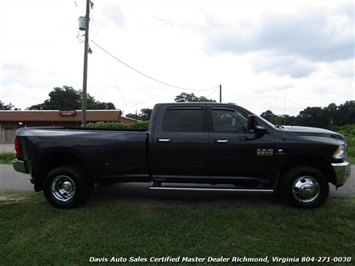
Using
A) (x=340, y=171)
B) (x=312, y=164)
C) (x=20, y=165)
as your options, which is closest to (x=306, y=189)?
(x=312, y=164)

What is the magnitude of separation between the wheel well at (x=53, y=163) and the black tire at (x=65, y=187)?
170 millimetres

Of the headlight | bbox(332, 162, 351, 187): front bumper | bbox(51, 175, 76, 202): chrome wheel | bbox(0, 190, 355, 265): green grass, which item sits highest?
the headlight

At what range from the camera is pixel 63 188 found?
4.90 metres

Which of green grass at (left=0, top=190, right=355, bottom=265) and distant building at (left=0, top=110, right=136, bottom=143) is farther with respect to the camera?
distant building at (left=0, top=110, right=136, bottom=143)

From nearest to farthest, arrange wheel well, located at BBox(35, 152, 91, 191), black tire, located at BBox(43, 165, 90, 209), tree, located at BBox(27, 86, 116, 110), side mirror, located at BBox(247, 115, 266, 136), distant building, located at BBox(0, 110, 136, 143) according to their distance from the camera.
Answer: side mirror, located at BBox(247, 115, 266, 136) < black tire, located at BBox(43, 165, 90, 209) < wheel well, located at BBox(35, 152, 91, 191) < distant building, located at BBox(0, 110, 136, 143) < tree, located at BBox(27, 86, 116, 110)

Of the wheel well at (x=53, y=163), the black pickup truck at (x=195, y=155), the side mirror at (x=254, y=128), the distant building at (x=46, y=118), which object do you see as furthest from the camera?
the distant building at (x=46, y=118)

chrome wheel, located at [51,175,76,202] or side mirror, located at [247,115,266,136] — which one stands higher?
side mirror, located at [247,115,266,136]

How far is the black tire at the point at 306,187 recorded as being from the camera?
4566 mm

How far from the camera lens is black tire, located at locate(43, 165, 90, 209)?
4.80 meters

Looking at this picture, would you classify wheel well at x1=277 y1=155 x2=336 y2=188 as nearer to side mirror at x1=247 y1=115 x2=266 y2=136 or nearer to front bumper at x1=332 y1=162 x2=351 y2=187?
front bumper at x1=332 y1=162 x2=351 y2=187

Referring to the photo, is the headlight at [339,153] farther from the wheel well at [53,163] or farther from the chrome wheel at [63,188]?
the chrome wheel at [63,188]

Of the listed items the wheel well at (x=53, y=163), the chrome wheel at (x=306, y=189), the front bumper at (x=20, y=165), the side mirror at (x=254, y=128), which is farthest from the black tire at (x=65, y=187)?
the chrome wheel at (x=306, y=189)

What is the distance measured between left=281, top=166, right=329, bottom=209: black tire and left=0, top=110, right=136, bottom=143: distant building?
3298 centimetres

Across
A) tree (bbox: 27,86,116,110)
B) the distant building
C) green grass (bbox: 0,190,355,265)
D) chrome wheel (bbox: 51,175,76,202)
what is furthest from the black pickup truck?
tree (bbox: 27,86,116,110)
